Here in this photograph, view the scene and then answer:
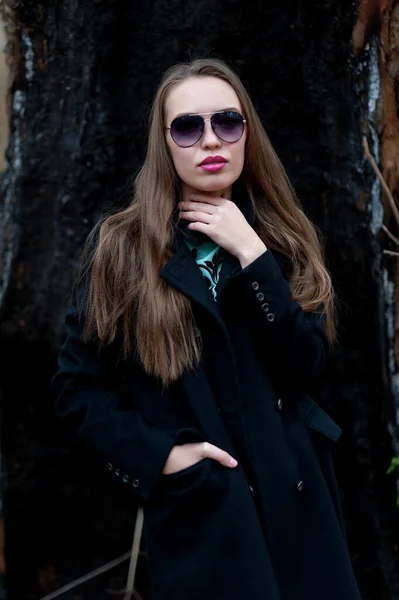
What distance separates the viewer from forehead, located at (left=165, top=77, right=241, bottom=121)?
2.41 m

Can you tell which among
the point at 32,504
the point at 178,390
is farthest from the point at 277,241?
the point at 32,504

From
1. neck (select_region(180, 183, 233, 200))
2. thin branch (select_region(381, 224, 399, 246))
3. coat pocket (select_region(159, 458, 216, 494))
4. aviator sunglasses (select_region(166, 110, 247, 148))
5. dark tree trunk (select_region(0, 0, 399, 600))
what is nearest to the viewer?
coat pocket (select_region(159, 458, 216, 494))

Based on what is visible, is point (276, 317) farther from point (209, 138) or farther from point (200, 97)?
point (200, 97)

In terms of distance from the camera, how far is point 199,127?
2.38 metres

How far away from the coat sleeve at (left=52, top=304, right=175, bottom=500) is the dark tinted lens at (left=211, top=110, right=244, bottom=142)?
681mm

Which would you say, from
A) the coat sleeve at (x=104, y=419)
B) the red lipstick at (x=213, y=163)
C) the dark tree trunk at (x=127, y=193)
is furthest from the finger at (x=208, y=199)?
the dark tree trunk at (x=127, y=193)

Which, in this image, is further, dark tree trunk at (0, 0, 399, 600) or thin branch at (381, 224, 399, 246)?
thin branch at (381, 224, 399, 246)

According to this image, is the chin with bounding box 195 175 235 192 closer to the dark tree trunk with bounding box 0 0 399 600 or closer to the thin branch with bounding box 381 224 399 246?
the dark tree trunk with bounding box 0 0 399 600

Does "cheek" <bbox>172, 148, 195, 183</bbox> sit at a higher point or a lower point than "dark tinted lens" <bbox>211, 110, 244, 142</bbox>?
lower

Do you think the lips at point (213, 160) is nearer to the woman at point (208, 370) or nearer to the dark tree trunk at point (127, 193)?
the woman at point (208, 370)

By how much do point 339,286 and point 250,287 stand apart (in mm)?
1048

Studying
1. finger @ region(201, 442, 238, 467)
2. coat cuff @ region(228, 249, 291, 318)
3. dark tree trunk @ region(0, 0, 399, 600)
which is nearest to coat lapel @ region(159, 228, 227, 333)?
coat cuff @ region(228, 249, 291, 318)

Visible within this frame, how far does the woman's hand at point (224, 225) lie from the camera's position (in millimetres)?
2363

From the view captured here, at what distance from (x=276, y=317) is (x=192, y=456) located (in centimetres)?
45
